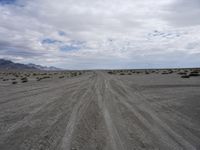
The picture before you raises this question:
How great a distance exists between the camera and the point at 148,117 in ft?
26.4

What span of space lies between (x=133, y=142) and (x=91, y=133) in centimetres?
147

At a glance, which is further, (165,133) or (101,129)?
(101,129)

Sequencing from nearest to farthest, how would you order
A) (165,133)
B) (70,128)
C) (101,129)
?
(165,133), (101,129), (70,128)

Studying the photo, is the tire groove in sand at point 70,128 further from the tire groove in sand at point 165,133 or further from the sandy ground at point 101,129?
the tire groove in sand at point 165,133

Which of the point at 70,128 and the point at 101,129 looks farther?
Result: the point at 70,128

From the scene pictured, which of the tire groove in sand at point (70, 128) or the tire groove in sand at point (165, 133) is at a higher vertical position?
the tire groove in sand at point (165, 133)

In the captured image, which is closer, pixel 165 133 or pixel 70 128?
pixel 165 133

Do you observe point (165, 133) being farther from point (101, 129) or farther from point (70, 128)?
point (70, 128)

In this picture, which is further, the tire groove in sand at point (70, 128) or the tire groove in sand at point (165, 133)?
the tire groove in sand at point (70, 128)

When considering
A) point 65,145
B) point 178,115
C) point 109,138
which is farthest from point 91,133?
point 178,115

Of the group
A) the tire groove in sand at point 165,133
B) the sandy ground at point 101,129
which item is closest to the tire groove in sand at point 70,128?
the sandy ground at point 101,129

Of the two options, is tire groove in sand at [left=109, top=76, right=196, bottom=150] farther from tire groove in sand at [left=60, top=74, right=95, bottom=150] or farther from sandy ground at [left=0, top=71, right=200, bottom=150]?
tire groove in sand at [left=60, top=74, right=95, bottom=150]

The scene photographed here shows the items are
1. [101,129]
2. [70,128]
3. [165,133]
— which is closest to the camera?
[165,133]

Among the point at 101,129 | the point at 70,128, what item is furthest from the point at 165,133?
the point at 70,128
